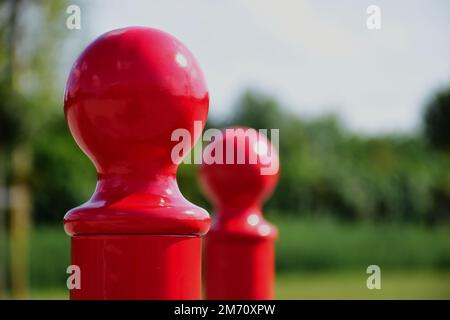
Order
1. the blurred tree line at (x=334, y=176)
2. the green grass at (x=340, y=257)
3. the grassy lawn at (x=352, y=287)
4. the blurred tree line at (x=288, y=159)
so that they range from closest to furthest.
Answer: the blurred tree line at (x=288, y=159) < the grassy lawn at (x=352, y=287) < the green grass at (x=340, y=257) < the blurred tree line at (x=334, y=176)

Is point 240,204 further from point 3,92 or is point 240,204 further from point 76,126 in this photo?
point 3,92

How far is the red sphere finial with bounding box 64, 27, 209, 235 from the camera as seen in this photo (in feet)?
4.92

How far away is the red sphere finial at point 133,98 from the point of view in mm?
1505

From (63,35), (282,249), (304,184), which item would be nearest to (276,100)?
(304,184)

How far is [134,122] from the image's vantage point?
1.51 meters

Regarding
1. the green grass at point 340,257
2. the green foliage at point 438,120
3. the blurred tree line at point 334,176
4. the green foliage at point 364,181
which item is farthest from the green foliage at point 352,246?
the green foliage at point 438,120

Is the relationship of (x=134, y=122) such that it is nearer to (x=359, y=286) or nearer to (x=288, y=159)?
(x=359, y=286)

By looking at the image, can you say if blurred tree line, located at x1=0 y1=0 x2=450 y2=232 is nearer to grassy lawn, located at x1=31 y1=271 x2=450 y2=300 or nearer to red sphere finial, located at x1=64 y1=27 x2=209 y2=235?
grassy lawn, located at x1=31 y1=271 x2=450 y2=300

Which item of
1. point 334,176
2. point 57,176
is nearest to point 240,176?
point 57,176

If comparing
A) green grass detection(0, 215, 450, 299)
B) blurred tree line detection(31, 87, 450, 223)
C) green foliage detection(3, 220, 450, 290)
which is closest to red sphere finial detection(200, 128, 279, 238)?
green grass detection(0, 215, 450, 299)

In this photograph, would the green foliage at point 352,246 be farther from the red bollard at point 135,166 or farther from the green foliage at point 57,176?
the red bollard at point 135,166

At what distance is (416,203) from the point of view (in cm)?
2284

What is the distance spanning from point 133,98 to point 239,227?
1.28 meters

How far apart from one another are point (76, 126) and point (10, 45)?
12.0 meters
